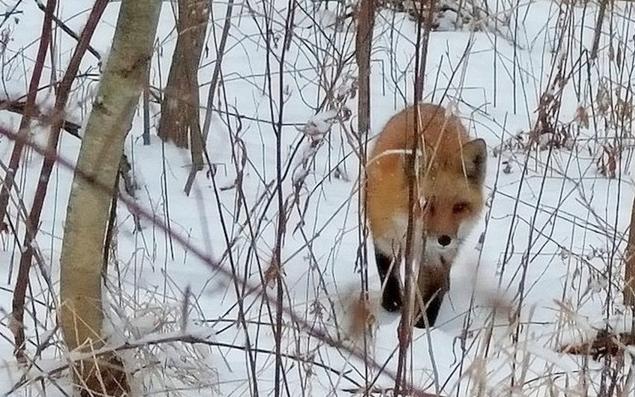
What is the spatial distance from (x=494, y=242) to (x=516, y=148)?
1249 mm

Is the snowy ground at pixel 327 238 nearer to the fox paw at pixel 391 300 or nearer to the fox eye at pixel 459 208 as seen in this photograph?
the fox paw at pixel 391 300

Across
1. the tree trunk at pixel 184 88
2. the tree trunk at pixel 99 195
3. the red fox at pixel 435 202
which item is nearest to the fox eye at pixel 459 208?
the red fox at pixel 435 202

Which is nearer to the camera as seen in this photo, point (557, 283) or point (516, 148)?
point (557, 283)

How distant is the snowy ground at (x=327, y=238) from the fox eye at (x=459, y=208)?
0.21 meters

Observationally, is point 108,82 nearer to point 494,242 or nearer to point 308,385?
point 308,385

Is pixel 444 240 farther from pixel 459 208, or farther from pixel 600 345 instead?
pixel 600 345

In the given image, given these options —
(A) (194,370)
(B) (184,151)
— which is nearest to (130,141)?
(B) (184,151)

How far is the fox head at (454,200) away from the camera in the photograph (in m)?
4.03

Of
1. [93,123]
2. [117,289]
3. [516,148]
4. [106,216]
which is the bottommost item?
[117,289]

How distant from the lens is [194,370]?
104 inches

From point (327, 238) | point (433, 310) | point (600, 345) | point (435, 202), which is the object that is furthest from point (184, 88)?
point (600, 345)

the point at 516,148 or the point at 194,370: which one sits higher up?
the point at 516,148

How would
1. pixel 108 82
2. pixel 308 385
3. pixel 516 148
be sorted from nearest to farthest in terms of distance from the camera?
pixel 108 82 → pixel 308 385 → pixel 516 148

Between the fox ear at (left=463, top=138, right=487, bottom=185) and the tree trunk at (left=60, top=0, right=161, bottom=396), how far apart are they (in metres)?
2.03
